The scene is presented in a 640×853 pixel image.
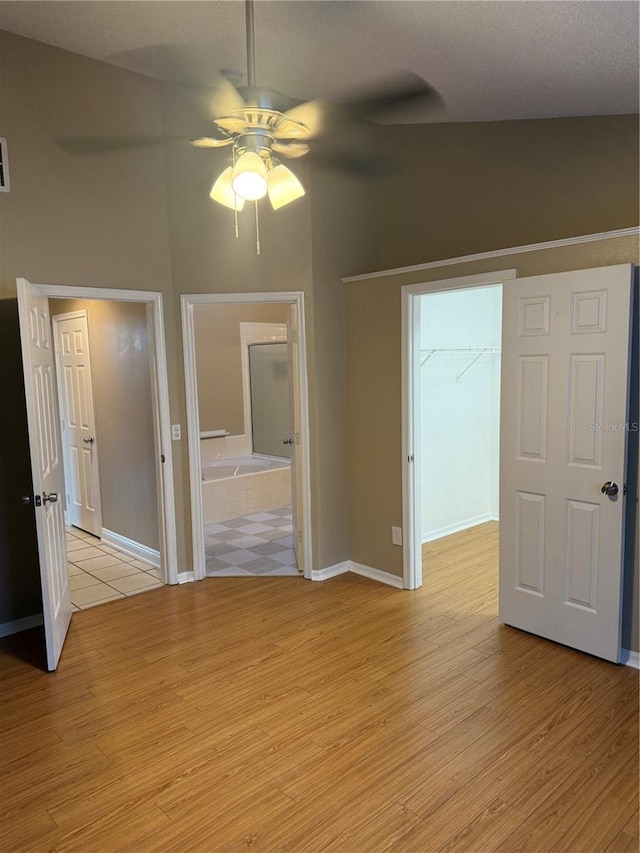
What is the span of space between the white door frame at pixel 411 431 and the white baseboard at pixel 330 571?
0.52 metres

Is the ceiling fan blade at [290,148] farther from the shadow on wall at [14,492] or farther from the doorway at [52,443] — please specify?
the shadow on wall at [14,492]

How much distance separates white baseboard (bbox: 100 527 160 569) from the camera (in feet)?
14.9

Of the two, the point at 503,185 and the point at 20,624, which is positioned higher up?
the point at 503,185

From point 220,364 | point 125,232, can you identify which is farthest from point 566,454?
point 220,364

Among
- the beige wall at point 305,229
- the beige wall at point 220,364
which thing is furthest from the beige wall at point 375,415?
the beige wall at point 220,364

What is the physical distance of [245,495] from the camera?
237 inches

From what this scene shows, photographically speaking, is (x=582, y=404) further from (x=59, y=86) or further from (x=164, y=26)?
(x=59, y=86)

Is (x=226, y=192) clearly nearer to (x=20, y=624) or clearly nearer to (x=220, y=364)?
(x=20, y=624)

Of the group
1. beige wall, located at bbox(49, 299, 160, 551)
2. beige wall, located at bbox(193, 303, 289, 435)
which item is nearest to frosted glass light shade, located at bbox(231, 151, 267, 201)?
beige wall, located at bbox(49, 299, 160, 551)

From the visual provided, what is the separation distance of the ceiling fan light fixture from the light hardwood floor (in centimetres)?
225

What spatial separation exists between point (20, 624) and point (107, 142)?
2.98 meters

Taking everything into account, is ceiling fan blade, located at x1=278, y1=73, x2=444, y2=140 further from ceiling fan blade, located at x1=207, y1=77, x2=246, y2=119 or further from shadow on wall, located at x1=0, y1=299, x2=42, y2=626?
shadow on wall, located at x1=0, y1=299, x2=42, y2=626

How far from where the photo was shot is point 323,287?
402 centimetres

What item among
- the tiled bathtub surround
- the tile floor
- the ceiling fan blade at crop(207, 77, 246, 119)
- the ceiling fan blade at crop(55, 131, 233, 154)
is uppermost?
the ceiling fan blade at crop(55, 131, 233, 154)
